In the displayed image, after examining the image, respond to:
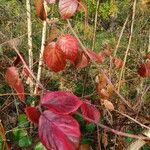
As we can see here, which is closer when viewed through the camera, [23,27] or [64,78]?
[64,78]

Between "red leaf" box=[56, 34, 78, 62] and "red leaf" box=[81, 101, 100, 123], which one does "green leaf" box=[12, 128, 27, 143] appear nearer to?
"red leaf" box=[56, 34, 78, 62]

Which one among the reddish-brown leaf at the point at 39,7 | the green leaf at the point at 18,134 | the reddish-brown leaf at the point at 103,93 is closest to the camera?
the reddish-brown leaf at the point at 39,7

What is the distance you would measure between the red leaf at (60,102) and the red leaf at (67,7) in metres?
0.26

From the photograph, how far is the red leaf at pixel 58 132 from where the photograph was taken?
715mm

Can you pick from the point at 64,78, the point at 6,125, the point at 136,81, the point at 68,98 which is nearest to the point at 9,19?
the point at 64,78

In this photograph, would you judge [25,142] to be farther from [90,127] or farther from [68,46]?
[68,46]

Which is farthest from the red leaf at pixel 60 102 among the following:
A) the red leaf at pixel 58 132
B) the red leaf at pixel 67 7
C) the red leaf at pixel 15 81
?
the red leaf at pixel 15 81

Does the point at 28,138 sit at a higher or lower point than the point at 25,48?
higher

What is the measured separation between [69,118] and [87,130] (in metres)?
1.20

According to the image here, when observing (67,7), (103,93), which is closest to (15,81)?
(67,7)

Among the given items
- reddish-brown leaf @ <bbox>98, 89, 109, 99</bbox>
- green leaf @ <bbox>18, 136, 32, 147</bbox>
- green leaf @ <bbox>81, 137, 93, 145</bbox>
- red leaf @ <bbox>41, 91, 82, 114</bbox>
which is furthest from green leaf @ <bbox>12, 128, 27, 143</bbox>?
red leaf @ <bbox>41, 91, 82, 114</bbox>

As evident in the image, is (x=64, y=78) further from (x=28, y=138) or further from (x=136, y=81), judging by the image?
(x=28, y=138)

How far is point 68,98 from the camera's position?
0.78 metres

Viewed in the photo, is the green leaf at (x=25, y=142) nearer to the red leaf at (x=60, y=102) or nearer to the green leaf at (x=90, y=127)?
the green leaf at (x=90, y=127)
